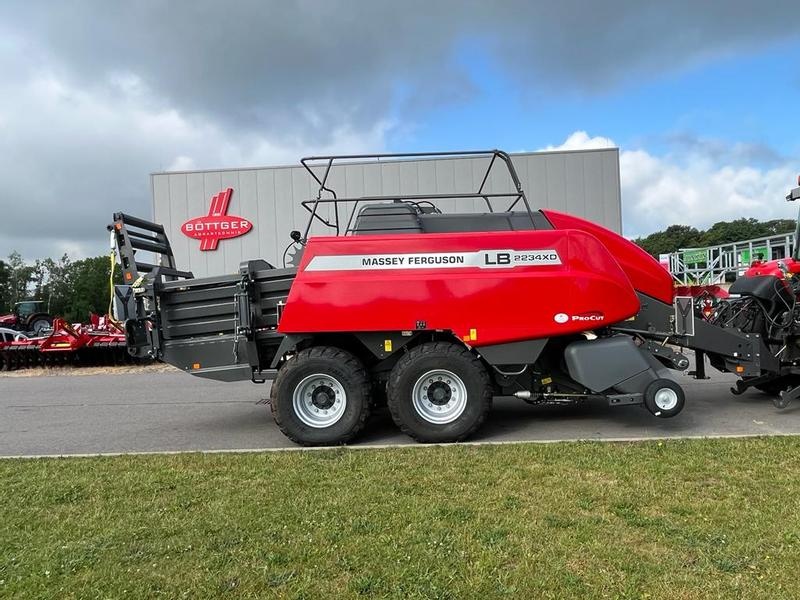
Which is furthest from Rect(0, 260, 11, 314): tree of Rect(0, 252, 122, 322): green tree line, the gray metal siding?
the gray metal siding

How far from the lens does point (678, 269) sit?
33.4m

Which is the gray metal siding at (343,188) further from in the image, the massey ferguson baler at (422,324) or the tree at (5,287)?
the tree at (5,287)

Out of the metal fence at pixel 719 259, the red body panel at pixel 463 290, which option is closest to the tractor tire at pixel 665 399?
the red body panel at pixel 463 290

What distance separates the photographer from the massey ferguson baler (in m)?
5.94

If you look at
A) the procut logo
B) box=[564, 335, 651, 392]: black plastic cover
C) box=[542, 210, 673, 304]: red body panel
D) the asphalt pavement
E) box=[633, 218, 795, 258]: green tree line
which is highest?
box=[633, 218, 795, 258]: green tree line

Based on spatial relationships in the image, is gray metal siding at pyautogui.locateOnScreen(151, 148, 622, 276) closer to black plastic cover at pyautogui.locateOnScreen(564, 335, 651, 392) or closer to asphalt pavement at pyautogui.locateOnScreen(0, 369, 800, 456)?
asphalt pavement at pyautogui.locateOnScreen(0, 369, 800, 456)

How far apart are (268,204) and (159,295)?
43.6 feet

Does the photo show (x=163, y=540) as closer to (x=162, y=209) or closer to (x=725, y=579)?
(x=725, y=579)

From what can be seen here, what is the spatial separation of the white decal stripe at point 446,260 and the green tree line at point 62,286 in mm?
70014

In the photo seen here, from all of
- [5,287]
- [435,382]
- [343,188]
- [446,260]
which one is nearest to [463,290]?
[446,260]

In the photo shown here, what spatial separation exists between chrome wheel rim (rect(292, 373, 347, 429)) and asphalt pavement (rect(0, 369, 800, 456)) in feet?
1.39

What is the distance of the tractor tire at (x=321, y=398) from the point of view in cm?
605

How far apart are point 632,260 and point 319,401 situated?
3741 millimetres

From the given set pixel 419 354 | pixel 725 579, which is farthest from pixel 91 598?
pixel 419 354
